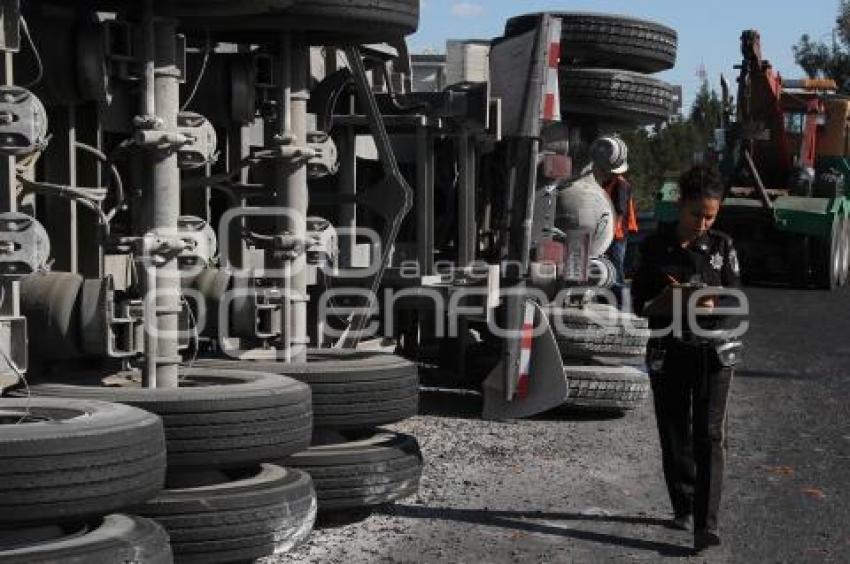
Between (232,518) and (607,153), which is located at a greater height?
(607,153)

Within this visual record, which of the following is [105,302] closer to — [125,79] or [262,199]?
[125,79]

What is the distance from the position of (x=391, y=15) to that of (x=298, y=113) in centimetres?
63

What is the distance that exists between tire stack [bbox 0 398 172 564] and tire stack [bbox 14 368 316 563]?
432mm

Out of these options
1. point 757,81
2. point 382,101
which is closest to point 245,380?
point 382,101

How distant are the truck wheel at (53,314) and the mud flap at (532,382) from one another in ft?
11.2

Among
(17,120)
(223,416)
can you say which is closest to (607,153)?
(223,416)

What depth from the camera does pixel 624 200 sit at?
14.2m

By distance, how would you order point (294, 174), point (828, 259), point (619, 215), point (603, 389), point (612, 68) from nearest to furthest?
point (294, 174), point (603, 389), point (612, 68), point (619, 215), point (828, 259)

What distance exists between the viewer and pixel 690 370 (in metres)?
6.73

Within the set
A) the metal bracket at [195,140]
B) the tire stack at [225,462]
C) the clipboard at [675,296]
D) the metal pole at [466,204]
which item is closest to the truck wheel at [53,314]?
the tire stack at [225,462]

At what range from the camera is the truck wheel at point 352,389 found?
6531 millimetres

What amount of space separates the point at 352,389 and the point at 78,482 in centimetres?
219

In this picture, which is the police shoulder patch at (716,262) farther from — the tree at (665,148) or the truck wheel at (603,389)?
the tree at (665,148)

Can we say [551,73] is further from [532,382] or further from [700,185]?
[700,185]
